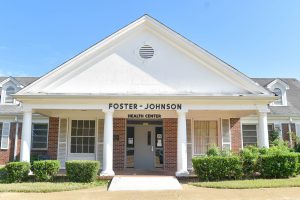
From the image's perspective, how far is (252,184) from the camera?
39.2 ft

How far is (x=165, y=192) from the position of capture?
11.2 metres

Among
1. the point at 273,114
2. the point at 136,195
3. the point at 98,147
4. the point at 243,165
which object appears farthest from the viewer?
the point at 273,114

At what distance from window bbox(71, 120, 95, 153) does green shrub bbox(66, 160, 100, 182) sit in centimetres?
442

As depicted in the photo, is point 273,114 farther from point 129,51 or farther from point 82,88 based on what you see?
point 82,88

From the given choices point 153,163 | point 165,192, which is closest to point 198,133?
point 153,163

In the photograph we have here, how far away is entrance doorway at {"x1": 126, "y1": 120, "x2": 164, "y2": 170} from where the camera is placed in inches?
706

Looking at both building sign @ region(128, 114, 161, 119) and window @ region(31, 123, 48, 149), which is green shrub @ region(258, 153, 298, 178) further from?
window @ region(31, 123, 48, 149)

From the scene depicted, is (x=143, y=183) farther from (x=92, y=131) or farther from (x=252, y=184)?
(x=92, y=131)

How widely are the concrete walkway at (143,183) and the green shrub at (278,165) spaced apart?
12.5 ft

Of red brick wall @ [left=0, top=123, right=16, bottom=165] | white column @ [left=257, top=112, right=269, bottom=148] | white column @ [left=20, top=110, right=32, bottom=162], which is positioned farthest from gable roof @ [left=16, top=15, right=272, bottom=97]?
red brick wall @ [left=0, top=123, right=16, bottom=165]

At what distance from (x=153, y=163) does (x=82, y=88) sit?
6.03 m

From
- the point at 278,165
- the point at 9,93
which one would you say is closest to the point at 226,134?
the point at 278,165

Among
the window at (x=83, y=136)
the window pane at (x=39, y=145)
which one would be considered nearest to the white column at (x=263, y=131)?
the window at (x=83, y=136)

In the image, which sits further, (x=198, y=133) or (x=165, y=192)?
(x=198, y=133)
